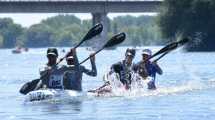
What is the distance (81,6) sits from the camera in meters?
117

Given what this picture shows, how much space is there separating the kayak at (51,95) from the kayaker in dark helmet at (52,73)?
0.86ft

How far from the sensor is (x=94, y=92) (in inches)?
1273

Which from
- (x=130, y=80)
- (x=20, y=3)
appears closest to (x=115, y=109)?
(x=130, y=80)

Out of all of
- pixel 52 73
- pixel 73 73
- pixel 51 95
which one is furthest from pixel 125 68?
pixel 51 95

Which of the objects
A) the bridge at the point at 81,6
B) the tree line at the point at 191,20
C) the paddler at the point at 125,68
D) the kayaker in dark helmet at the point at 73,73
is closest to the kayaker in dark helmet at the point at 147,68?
the paddler at the point at 125,68

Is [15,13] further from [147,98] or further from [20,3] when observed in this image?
[147,98]

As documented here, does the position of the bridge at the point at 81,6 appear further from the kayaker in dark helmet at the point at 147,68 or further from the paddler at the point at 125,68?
the paddler at the point at 125,68

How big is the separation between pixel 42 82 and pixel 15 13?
89557mm

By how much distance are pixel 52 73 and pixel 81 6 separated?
3452 inches

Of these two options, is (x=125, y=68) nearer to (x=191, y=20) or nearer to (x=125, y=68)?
(x=125, y=68)

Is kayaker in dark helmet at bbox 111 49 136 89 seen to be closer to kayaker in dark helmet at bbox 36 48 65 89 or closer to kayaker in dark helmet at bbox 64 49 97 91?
kayaker in dark helmet at bbox 64 49 97 91

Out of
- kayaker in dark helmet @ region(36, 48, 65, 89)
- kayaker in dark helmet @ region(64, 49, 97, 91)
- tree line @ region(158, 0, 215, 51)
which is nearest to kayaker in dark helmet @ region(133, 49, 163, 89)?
kayaker in dark helmet @ region(64, 49, 97, 91)

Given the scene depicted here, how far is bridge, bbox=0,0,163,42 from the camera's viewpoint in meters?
115

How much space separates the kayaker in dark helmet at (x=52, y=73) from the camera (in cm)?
2986
